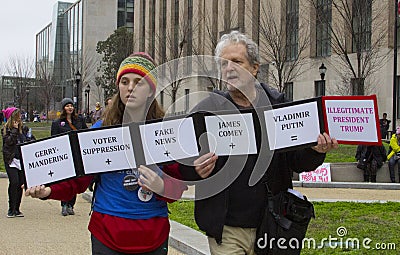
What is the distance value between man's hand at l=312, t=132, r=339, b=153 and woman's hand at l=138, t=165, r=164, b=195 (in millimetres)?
1017

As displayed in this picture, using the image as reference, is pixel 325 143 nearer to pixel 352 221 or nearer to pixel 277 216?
pixel 277 216

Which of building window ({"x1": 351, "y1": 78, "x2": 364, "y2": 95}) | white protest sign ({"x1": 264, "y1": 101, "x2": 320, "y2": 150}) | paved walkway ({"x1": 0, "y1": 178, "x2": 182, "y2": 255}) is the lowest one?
paved walkway ({"x1": 0, "y1": 178, "x2": 182, "y2": 255})

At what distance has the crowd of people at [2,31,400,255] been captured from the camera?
4.12 meters

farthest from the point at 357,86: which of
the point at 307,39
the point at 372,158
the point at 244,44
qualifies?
the point at 244,44

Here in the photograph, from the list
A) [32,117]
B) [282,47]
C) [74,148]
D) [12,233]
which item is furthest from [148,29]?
[74,148]

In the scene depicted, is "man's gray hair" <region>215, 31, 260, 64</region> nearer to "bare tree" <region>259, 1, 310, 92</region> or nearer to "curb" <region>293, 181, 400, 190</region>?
"curb" <region>293, 181, 400, 190</region>

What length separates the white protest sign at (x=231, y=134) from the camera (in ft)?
13.7

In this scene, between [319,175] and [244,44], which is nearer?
[244,44]

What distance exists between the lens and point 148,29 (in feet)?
230

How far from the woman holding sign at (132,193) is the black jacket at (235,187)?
0.21 m

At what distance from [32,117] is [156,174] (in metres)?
84.4

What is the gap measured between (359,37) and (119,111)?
32.4 metres

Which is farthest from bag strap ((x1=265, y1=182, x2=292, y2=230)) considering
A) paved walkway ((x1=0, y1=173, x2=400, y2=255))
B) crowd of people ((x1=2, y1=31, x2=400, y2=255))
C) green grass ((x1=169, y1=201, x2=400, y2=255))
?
paved walkway ((x1=0, y1=173, x2=400, y2=255))

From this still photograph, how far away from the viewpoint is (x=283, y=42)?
4347 cm
